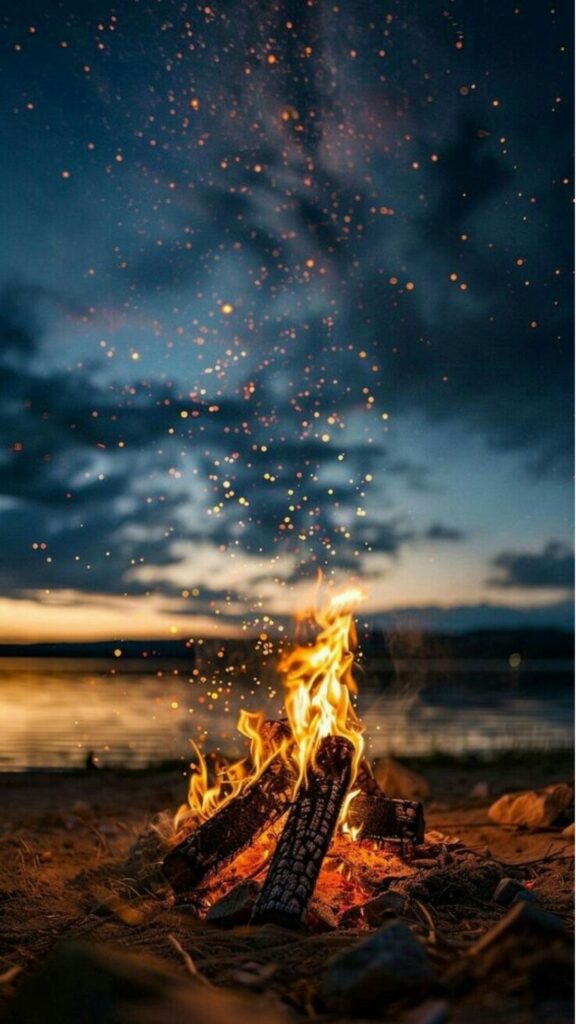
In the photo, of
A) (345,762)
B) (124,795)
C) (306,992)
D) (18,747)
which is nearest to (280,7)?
(345,762)

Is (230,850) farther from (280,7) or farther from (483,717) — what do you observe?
(483,717)

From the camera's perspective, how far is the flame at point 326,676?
5.82 meters

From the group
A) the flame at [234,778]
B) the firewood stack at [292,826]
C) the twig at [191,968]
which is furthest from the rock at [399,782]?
the twig at [191,968]

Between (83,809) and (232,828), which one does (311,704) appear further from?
(83,809)

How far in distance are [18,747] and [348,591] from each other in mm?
11017

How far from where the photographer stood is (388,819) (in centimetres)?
565

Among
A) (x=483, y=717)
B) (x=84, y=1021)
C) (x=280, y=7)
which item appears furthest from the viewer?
(x=483, y=717)

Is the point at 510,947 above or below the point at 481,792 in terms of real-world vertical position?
above

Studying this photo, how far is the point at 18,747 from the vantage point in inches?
602

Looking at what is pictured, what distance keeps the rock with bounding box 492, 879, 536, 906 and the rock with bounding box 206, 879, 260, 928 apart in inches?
53.9

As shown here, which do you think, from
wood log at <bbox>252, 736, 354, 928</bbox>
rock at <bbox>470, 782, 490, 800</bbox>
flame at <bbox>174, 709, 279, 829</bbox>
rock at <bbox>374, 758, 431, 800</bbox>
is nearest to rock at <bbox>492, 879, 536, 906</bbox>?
wood log at <bbox>252, 736, 354, 928</bbox>

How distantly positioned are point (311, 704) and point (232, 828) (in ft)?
3.33

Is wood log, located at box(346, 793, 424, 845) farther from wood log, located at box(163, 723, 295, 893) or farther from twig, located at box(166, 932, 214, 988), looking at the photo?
twig, located at box(166, 932, 214, 988)

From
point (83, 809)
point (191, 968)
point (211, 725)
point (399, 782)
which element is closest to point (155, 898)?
point (191, 968)
